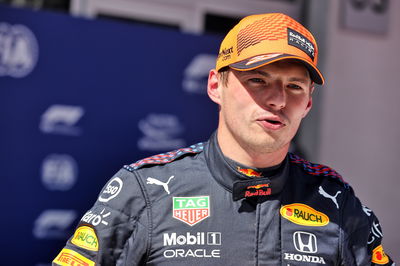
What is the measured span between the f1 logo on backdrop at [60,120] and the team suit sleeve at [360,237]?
204 cm

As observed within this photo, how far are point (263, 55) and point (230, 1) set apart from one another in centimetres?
290

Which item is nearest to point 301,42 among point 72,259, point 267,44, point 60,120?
point 267,44

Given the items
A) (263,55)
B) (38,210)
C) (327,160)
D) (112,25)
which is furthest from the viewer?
(327,160)

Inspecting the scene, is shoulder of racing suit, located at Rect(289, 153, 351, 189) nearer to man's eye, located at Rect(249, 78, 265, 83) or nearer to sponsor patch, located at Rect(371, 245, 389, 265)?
sponsor patch, located at Rect(371, 245, 389, 265)

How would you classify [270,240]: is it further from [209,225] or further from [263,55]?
[263,55]

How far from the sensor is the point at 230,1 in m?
4.21

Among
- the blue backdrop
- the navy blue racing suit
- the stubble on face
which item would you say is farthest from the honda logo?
the blue backdrop

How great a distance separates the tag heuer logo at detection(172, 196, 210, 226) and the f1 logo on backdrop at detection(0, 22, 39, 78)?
1991mm

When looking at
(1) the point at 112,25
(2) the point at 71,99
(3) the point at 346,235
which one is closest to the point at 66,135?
(2) the point at 71,99

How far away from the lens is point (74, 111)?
321cm

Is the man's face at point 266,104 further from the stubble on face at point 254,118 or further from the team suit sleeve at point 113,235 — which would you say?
the team suit sleeve at point 113,235

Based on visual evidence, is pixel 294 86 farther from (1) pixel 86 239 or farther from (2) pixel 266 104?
(1) pixel 86 239

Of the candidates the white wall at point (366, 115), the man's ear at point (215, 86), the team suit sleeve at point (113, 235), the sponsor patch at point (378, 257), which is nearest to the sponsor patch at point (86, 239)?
the team suit sleeve at point (113, 235)

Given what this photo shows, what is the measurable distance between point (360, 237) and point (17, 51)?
2361mm
